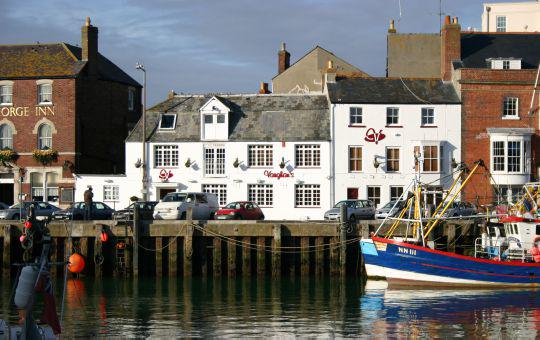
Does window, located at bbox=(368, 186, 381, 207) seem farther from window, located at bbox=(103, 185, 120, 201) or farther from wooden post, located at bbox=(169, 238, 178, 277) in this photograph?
wooden post, located at bbox=(169, 238, 178, 277)

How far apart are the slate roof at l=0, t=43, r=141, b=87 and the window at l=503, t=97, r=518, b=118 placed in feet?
96.3

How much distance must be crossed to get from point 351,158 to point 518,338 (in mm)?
32729

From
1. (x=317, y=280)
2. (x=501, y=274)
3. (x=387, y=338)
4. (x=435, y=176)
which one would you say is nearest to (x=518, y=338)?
(x=387, y=338)

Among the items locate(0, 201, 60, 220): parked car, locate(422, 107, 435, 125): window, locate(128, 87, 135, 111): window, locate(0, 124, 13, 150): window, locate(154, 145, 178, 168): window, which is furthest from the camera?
locate(128, 87, 135, 111): window

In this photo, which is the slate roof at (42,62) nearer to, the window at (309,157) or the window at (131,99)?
the window at (131,99)

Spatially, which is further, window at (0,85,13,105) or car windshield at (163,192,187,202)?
window at (0,85,13,105)

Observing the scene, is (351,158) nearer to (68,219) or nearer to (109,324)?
(68,219)

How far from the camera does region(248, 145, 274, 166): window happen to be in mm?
61562

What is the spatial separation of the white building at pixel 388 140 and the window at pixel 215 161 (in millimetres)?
7724

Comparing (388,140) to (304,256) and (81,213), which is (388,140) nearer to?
(304,256)

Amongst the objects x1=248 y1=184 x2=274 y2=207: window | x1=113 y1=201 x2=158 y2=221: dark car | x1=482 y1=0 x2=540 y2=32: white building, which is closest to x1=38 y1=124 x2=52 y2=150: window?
x1=248 y1=184 x2=274 y2=207: window

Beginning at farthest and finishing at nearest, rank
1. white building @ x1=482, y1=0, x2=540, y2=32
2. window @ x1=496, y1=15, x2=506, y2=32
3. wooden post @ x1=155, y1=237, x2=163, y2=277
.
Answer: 1. window @ x1=496, y1=15, x2=506, y2=32
2. white building @ x1=482, y1=0, x2=540, y2=32
3. wooden post @ x1=155, y1=237, x2=163, y2=277

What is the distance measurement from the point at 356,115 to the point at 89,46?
66.9ft

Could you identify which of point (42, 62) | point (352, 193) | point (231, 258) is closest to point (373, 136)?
point (352, 193)
